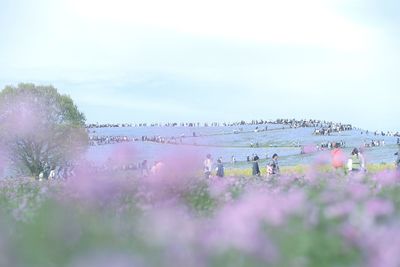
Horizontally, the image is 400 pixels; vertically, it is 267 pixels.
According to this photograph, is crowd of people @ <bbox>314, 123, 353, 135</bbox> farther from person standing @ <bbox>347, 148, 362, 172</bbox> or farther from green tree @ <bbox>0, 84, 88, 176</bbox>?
person standing @ <bbox>347, 148, 362, 172</bbox>

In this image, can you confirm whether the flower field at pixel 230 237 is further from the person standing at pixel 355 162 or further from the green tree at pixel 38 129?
the green tree at pixel 38 129

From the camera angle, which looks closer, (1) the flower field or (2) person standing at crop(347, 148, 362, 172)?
(1) the flower field

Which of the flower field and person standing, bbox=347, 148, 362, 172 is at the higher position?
the flower field

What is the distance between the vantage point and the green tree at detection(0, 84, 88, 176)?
4572cm

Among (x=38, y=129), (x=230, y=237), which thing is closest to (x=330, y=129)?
(x=38, y=129)

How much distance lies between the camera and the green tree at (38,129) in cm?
4572

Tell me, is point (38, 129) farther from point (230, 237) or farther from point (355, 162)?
point (230, 237)

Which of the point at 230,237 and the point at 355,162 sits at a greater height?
the point at 230,237

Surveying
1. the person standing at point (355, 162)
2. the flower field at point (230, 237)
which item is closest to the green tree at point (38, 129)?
the person standing at point (355, 162)

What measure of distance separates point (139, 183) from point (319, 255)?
4497mm

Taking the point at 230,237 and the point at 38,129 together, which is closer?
the point at 230,237

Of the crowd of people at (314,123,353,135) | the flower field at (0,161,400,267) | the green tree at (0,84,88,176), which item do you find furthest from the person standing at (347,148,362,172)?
the crowd of people at (314,123,353,135)

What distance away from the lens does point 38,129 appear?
1804 inches

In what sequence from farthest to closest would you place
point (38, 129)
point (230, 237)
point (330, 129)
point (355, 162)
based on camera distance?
1. point (330, 129)
2. point (38, 129)
3. point (355, 162)
4. point (230, 237)
